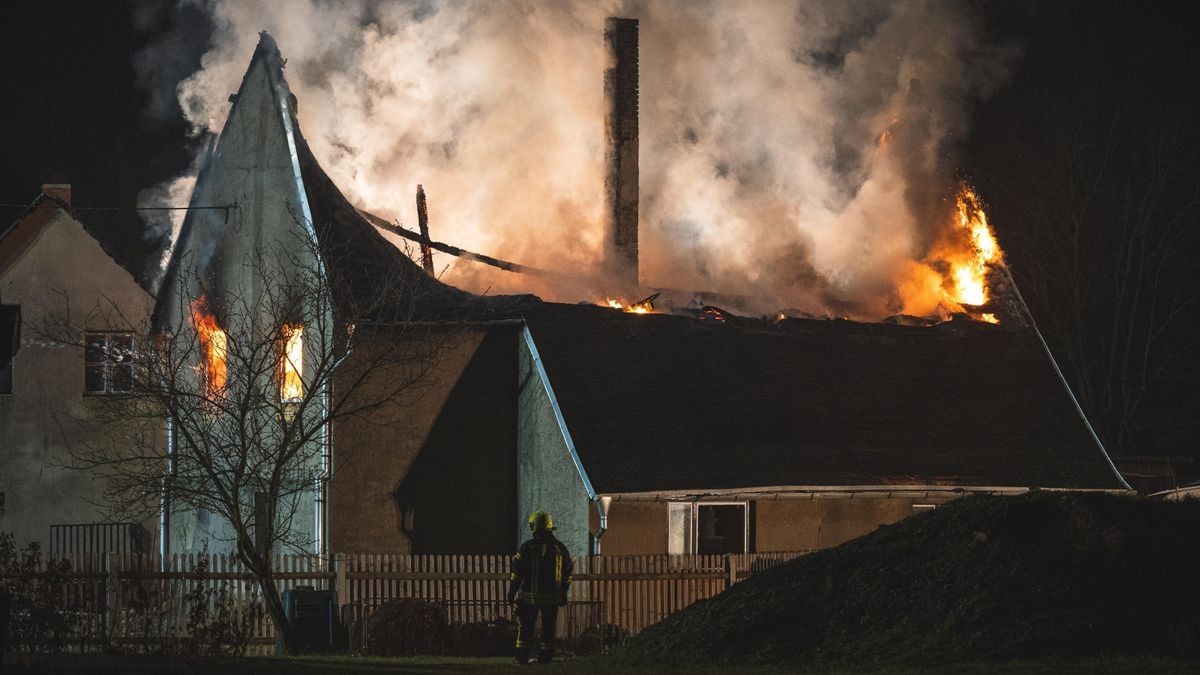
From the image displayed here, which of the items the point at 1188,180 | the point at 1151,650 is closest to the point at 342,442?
the point at 1151,650

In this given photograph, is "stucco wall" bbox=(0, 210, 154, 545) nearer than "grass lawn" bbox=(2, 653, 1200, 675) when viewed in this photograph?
No

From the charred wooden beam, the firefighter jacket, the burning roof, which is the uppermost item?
the charred wooden beam

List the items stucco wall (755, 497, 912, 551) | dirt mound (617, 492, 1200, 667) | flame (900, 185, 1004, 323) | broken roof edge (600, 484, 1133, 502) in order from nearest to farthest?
1. dirt mound (617, 492, 1200, 667)
2. broken roof edge (600, 484, 1133, 502)
3. stucco wall (755, 497, 912, 551)
4. flame (900, 185, 1004, 323)

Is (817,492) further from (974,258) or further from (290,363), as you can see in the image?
(974,258)

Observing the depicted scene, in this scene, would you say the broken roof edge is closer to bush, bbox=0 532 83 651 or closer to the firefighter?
the firefighter

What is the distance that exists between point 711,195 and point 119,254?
40.0ft

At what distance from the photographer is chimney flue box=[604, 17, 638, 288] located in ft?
102

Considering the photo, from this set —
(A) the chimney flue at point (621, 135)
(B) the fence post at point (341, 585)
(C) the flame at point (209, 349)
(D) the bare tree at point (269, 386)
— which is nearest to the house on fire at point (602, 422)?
(D) the bare tree at point (269, 386)

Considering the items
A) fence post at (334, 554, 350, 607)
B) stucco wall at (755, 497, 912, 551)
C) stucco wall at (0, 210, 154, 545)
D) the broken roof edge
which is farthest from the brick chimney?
stucco wall at (755, 497, 912, 551)

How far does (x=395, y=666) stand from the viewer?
646 inches

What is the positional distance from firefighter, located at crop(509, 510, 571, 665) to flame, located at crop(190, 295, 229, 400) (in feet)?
24.7

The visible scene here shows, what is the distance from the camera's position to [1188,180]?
129 feet

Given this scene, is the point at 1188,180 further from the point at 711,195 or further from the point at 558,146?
the point at 558,146

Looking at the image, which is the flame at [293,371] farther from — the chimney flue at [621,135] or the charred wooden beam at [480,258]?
the chimney flue at [621,135]
